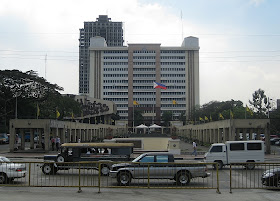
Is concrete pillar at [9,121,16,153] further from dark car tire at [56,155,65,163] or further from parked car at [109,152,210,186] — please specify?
parked car at [109,152,210,186]

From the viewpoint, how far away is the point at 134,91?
158 m

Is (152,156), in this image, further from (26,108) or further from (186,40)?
(186,40)

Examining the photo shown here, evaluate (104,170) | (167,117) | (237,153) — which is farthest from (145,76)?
(104,170)

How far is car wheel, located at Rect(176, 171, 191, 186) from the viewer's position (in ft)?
51.8

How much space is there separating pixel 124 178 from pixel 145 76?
5589 inches

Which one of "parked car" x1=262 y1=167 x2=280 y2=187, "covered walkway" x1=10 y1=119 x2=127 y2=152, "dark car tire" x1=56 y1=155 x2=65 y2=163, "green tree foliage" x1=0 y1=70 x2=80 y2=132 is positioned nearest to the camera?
"parked car" x1=262 y1=167 x2=280 y2=187

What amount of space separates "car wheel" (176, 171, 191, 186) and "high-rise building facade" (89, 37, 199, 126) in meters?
138

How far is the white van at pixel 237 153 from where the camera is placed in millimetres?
24328

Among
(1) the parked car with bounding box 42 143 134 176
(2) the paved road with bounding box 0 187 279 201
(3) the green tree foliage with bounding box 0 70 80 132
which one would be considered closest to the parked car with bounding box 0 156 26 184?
(2) the paved road with bounding box 0 187 279 201

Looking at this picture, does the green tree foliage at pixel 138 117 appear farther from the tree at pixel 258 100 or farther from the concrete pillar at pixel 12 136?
the concrete pillar at pixel 12 136

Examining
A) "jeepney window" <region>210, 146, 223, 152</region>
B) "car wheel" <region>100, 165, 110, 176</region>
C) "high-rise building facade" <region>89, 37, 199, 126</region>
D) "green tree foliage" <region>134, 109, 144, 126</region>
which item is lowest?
"car wheel" <region>100, 165, 110, 176</region>

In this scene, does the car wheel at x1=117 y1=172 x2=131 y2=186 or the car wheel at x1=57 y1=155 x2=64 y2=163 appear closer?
the car wheel at x1=117 y1=172 x2=131 y2=186

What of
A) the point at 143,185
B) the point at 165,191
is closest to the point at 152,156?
the point at 143,185

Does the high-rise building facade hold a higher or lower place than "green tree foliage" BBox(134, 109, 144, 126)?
higher
